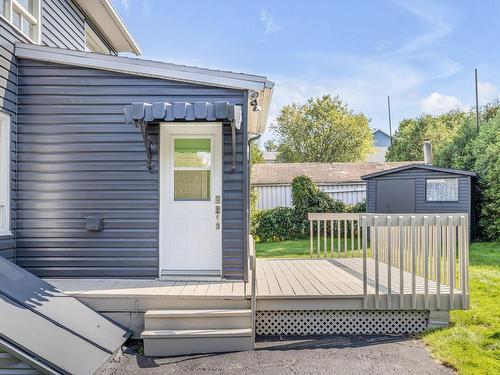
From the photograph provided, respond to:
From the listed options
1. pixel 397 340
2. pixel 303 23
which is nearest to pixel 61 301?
pixel 397 340

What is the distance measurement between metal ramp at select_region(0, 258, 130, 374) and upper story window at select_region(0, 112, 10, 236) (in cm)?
74

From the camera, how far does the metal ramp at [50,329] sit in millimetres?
2855

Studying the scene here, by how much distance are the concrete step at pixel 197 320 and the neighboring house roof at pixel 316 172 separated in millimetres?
13398

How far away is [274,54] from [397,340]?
861 inches

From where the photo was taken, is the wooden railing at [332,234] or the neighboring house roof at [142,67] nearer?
the neighboring house roof at [142,67]

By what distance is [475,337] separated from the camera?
390cm

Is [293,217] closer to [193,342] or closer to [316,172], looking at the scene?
[316,172]

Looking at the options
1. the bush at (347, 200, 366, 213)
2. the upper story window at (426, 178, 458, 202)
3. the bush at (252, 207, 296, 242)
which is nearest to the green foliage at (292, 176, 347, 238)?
the bush at (252, 207, 296, 242)

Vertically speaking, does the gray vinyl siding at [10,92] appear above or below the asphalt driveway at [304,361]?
above

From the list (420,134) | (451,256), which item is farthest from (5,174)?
(420,134)

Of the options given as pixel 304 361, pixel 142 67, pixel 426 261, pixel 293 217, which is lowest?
pixel 304 361

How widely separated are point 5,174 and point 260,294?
11.0 ft

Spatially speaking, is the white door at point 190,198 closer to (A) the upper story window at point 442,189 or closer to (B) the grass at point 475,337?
(B) the grass at point 475,337

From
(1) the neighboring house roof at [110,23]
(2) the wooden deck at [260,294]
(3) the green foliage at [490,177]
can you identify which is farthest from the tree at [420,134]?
(2) the wooden deck at [260,294]
